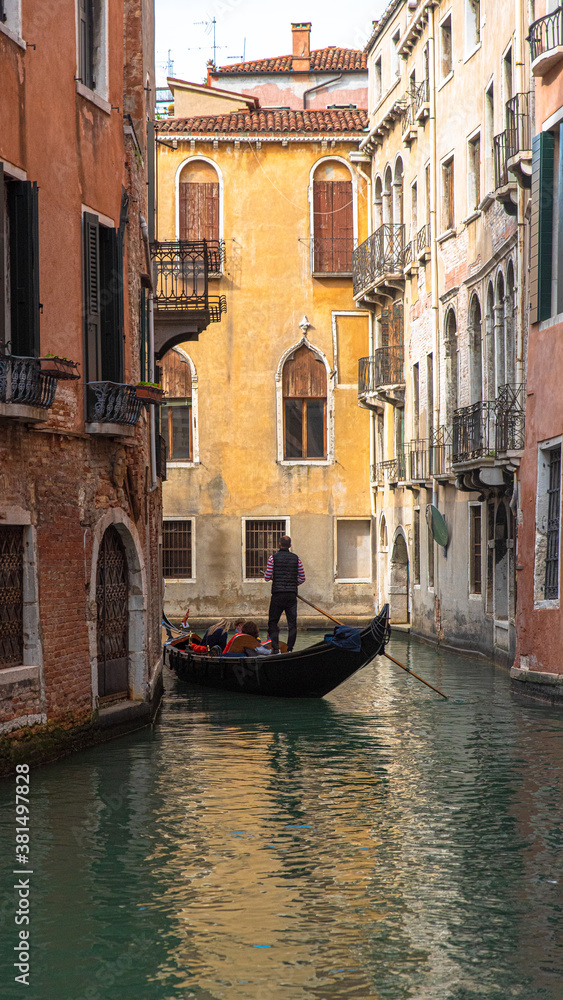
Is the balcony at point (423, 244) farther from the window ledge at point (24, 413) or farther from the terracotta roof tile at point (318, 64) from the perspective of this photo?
the window ledge at point (24, 413)

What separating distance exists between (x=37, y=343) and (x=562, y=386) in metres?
5.58

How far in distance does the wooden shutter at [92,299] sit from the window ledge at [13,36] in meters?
1.52

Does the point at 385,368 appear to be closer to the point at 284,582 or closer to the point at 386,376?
the point at 386,376

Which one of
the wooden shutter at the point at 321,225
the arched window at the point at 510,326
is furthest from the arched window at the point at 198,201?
the arched window at the point at 510,326

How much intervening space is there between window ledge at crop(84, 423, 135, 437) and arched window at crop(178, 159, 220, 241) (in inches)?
623

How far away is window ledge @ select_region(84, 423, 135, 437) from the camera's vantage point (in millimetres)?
10508

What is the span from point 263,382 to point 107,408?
51.1 feet

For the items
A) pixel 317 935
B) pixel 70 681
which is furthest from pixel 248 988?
pixel 70 681

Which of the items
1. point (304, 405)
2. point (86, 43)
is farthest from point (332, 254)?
point (86, 43)

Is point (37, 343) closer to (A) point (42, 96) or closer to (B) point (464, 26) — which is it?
(A) point (42, 96)

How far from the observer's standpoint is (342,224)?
26.3 metres

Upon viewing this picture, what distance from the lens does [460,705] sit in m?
14.1

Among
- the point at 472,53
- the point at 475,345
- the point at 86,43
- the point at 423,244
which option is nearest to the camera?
the point at 86,43

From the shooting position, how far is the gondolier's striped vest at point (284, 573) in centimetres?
1608
